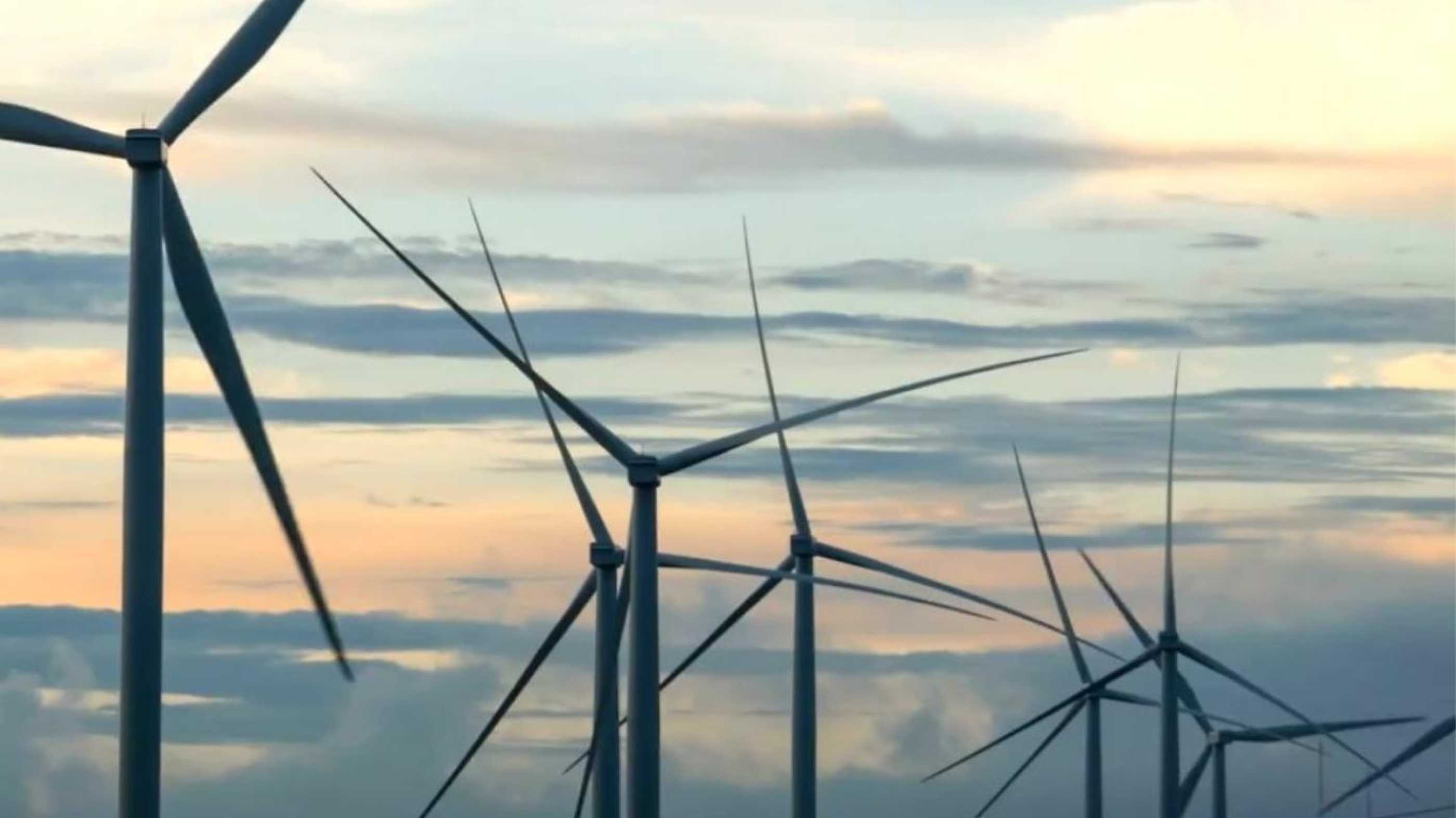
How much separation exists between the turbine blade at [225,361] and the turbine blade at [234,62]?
1.04m

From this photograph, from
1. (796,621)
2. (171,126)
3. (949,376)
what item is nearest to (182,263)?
(171,126)

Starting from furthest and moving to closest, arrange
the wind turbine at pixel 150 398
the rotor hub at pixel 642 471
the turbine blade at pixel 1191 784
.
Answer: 1. the turbine blade at pixel 1191 784
2. the rotor hub at pixel 642 471
3. the wind turbine at pixel 150 398

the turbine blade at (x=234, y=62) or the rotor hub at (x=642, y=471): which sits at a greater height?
the turbine blade at (x=234, y=62)

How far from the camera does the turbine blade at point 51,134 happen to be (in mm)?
38875

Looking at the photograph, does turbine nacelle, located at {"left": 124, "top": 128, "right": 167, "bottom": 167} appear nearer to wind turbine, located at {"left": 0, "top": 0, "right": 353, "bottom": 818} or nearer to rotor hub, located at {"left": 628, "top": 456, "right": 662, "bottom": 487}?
wind turbine, located at {"left": 0, "top": 0, "right": 353, "bottom": 818}

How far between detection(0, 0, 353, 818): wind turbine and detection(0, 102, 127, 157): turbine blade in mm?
16

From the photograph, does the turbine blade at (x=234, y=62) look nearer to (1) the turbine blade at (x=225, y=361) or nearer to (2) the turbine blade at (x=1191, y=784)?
(1) the turbine blade at (x=225, y=361)

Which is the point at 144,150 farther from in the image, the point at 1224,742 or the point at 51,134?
the point at 1224,742

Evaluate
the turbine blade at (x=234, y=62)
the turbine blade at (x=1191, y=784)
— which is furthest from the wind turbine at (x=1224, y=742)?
the turbine blade at (x=234, y=62)

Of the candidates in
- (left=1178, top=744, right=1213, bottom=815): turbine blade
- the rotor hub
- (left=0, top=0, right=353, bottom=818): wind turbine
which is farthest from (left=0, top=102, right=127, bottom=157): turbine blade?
(left=1178, top=744, right=1213, bottom=815): turbine blade

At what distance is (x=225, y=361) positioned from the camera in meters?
41.1

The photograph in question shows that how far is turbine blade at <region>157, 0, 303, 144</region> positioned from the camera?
139 ft

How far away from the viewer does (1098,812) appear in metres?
87.9

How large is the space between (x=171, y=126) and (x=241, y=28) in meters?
2.94
